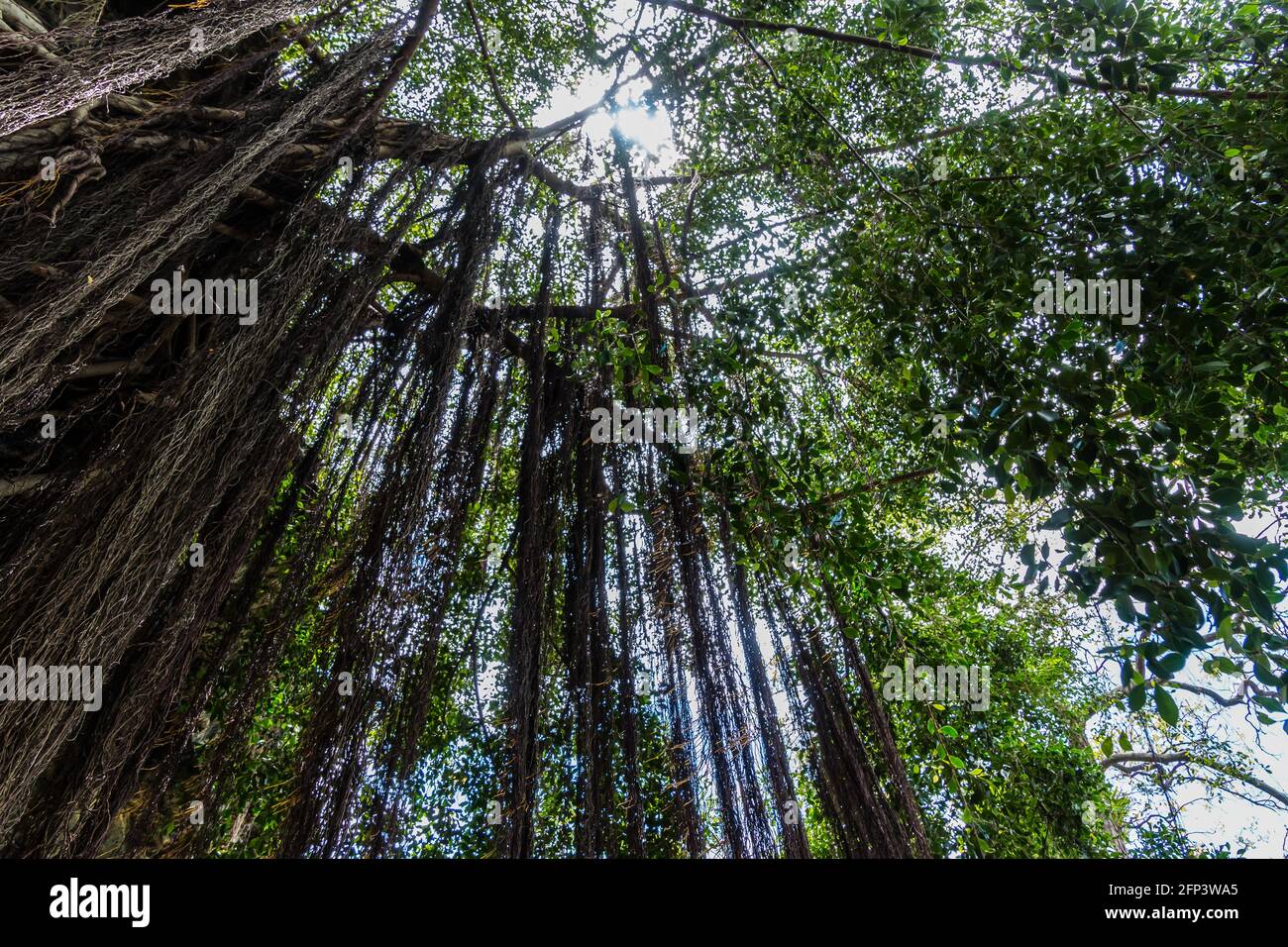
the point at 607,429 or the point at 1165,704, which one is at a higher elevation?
the point at 607,429

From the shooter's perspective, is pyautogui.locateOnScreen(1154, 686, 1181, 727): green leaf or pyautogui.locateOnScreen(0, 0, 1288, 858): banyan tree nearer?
pyautogui.locateOnScreen(1154, 686, 1181, 727): green leaf

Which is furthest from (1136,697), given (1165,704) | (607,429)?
(607,429)

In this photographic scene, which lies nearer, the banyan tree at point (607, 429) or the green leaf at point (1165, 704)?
the green leaf at point (1165, 704)

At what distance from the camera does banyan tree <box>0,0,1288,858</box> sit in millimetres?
1263

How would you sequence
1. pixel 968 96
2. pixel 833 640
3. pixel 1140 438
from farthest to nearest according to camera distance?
1. pixel 968 96
2. pixel 833 640
3. pixel 1140 438

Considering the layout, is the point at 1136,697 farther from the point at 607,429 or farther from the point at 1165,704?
the point at 607,429

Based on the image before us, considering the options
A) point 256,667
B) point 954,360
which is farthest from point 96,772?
point 954,360

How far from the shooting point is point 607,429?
2.23m

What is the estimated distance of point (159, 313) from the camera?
83.1 inches

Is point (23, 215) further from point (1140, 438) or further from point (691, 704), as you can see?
point (1140, 438)

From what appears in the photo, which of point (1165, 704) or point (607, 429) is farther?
point (607, 429)

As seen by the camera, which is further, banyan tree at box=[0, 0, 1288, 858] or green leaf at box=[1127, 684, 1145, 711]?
banyan tree at box=[0, 0, 1288, 858]

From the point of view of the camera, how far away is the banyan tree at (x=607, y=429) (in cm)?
126
